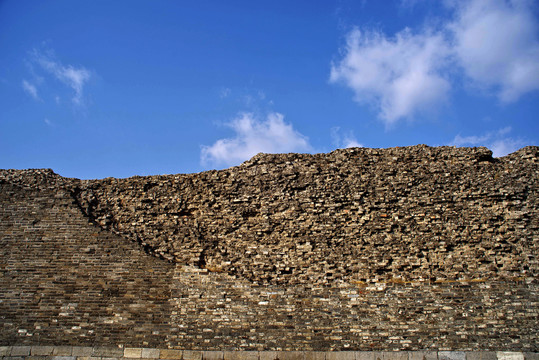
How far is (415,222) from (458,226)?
47.2 inches

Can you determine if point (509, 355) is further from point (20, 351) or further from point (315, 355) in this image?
point (20, 351)

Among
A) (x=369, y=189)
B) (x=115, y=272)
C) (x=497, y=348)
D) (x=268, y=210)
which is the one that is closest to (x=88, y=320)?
(x=115, y=272)

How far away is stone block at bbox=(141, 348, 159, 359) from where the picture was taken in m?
11.4

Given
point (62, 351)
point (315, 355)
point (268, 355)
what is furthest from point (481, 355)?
point (62, 351)

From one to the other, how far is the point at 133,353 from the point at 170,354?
3.40 ft

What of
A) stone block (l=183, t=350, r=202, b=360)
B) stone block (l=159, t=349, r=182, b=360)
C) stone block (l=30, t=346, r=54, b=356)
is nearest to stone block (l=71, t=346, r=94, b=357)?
stone block (l=30, t=346, r=54, b=356)

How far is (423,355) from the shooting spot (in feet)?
35.1

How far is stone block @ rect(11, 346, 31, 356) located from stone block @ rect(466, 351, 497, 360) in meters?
11.7

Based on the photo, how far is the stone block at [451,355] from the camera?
10.6 m

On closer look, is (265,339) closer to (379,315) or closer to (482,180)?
(379,315)

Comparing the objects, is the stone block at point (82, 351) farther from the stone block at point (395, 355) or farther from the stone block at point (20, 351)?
the stone block at point (395, 355)

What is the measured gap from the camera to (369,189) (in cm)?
1322

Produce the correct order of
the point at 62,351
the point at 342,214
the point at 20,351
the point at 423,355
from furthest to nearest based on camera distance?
the point at 342,214 → the point at 20,351 → the point at 62,351 → the point at 423,355

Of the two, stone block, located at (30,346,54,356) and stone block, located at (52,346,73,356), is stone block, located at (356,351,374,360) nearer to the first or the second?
stone block, located at (52,346,73,356)
